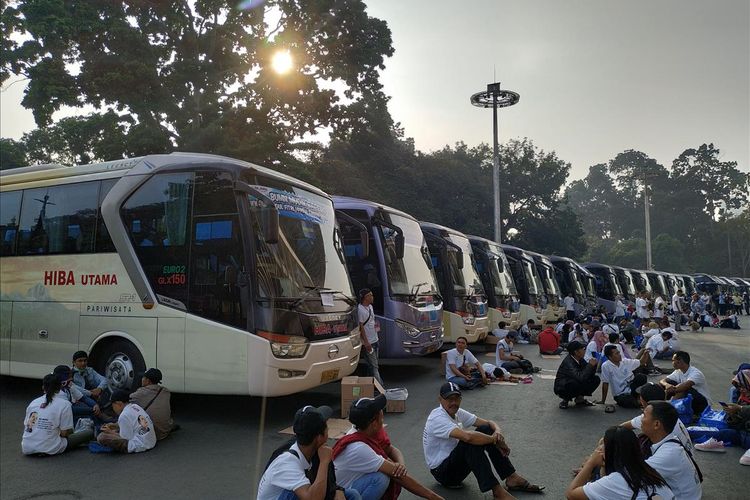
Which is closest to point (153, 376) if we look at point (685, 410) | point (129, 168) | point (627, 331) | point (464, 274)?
point (129, 168)

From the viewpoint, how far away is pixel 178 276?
289 inches

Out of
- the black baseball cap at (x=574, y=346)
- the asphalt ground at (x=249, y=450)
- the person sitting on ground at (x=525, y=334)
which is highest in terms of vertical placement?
the black baseball cap at (x=574, y=346)

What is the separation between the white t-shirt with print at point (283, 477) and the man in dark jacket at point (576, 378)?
6046 mm

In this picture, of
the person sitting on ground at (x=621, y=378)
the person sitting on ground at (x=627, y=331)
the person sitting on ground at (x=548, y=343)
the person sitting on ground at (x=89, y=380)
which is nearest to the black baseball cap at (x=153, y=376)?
the person sitting on ground at (x=89, y=380)

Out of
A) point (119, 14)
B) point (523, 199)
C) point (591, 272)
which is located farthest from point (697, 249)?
point (119, 14)

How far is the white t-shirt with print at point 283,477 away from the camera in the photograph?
136 inches

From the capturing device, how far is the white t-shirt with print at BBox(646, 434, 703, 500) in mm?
3896

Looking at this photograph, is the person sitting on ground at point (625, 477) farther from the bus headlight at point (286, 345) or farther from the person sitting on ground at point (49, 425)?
the person sitting on ground at point (49, 425)

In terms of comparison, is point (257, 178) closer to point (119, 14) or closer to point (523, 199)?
point (119, 14)

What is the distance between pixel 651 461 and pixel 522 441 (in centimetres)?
293

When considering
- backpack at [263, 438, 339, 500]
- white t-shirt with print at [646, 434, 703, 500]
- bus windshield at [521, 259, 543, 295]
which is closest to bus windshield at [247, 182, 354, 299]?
backpack at [263, 438, 339, 500]

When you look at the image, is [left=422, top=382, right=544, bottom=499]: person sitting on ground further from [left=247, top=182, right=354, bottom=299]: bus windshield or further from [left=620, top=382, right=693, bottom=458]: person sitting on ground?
[left=247, top=182, right=354, bottom=299]: bus windshield

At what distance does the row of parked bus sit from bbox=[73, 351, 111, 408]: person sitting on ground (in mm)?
240

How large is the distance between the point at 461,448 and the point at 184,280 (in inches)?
166
